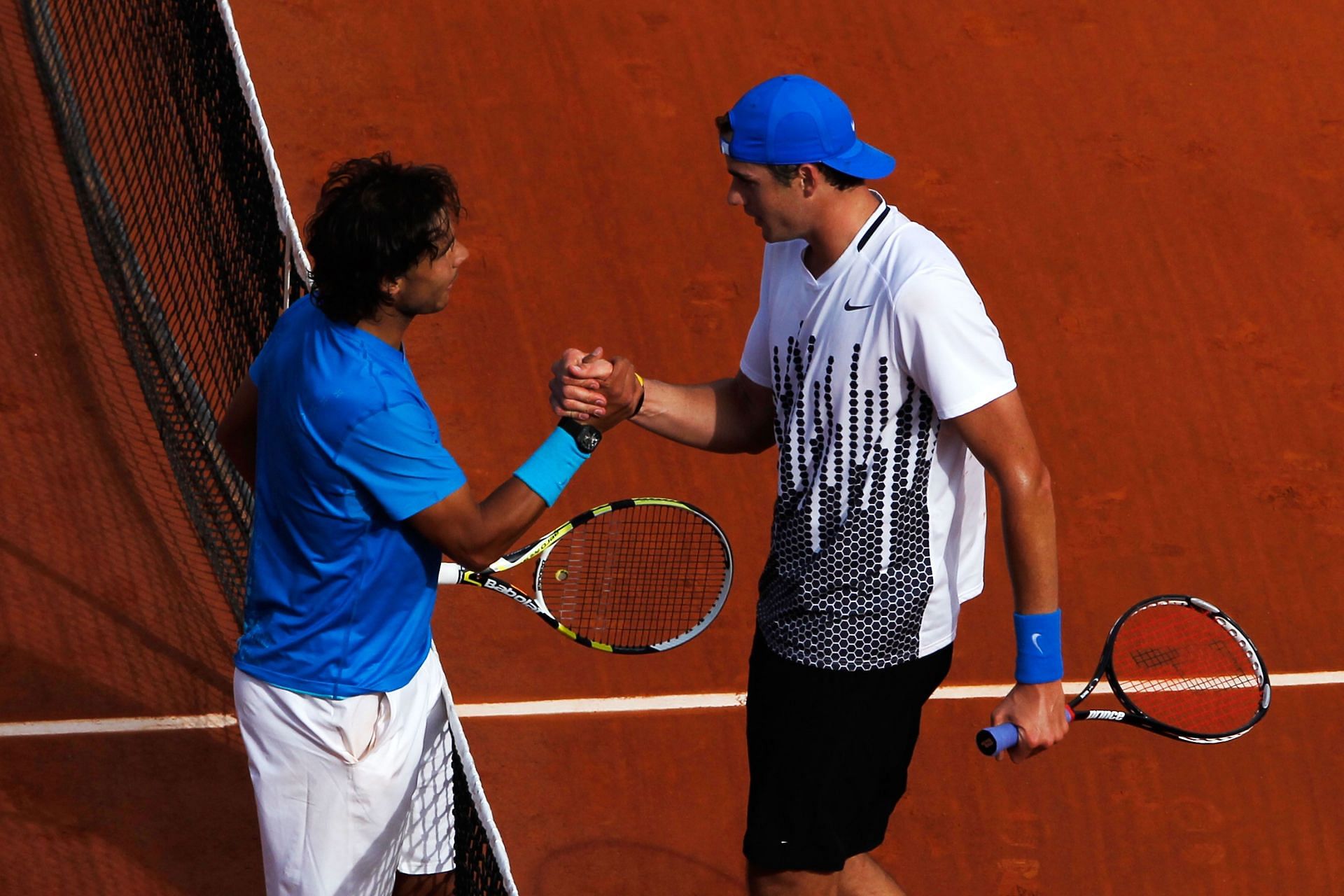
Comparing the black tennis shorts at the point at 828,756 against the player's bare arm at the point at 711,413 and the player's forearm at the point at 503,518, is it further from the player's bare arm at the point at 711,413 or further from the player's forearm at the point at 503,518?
the player's forearm at the point at 503,518

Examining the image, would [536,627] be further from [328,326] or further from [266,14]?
[266,14]

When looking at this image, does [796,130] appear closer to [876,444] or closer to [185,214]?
[876,444]

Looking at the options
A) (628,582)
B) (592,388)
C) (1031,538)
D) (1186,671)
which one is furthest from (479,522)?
(1186,671)

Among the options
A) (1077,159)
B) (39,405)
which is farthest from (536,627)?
(1077,159)

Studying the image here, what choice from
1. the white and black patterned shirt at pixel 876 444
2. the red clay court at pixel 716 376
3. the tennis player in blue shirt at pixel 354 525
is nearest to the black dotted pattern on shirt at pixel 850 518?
the white and black patterned shirt at pixel 876 444

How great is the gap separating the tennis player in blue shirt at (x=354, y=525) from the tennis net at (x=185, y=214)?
16.9 inches

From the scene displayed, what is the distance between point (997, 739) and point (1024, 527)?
0.46 meters

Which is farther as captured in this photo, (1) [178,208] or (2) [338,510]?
(1) [178,208]

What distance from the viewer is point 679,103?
27.0ft

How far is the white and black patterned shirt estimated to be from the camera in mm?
3213

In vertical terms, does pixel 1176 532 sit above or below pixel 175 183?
below

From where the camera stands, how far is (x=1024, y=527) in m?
3.23

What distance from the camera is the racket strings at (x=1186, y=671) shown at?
4605 mm

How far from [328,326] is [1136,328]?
501 centimetres
